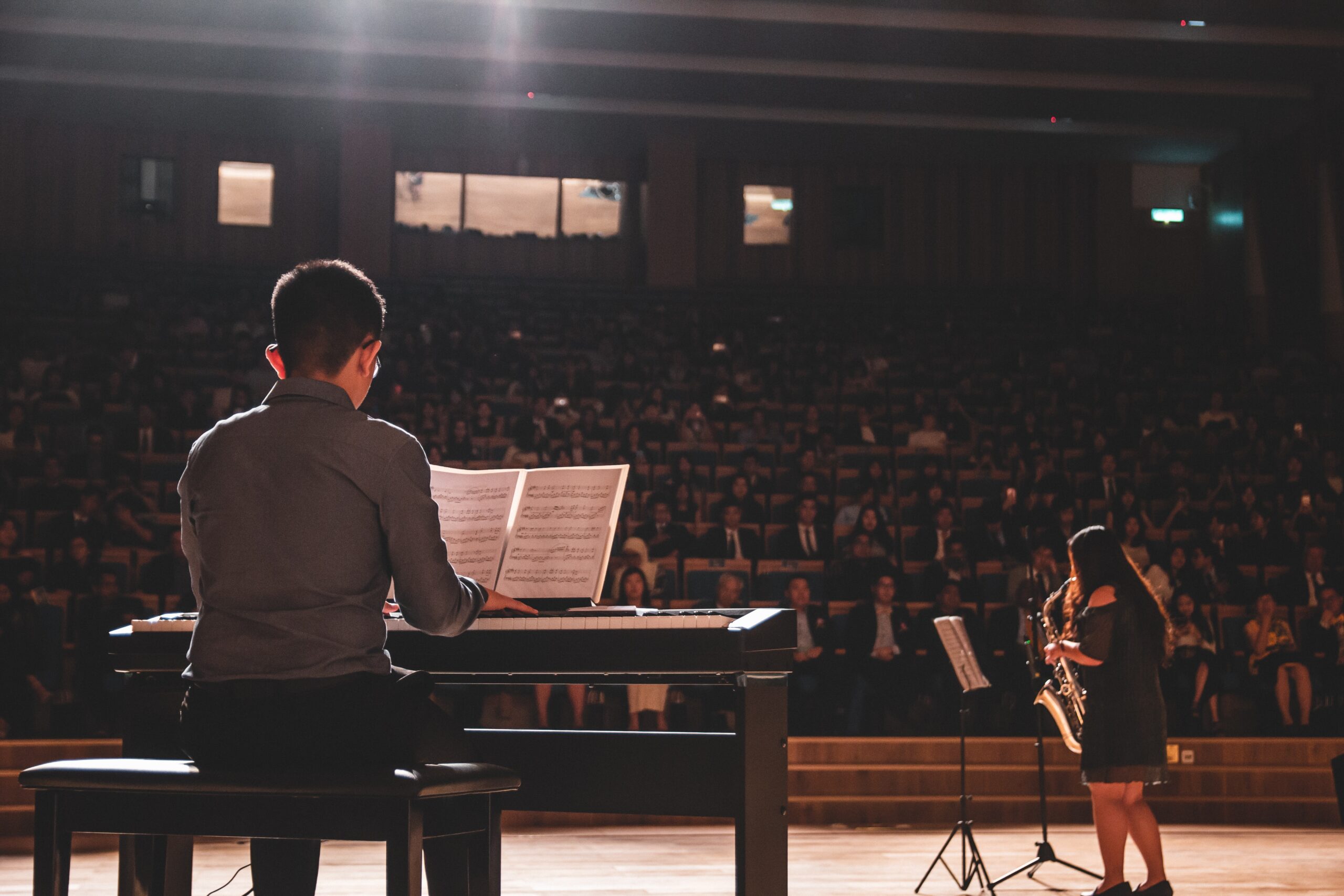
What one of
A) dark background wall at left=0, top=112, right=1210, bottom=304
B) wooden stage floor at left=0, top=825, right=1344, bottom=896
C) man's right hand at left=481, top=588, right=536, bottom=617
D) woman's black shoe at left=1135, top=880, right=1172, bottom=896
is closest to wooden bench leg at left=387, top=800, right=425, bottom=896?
man's right hand at left=481, top=588, right=536, bottom=617

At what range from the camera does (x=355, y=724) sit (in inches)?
69.9

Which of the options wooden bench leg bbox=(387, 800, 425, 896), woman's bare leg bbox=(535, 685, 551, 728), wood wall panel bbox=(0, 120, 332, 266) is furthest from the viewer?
wood wall panel bbox=(0, 120, 332, 266)

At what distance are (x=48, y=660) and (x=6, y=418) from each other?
2.85 metres

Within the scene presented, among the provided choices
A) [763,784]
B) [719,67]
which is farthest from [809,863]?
[719,67]

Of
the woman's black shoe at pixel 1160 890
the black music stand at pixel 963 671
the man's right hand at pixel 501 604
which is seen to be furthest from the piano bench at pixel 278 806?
the black music stand at pixel 963 671

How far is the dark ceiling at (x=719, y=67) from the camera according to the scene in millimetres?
10180

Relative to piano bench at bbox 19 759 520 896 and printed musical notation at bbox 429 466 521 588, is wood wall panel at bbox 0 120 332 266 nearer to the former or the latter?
printed musical notation at bbox 429 466 521 588

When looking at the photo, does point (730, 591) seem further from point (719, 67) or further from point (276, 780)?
point (719, 67)

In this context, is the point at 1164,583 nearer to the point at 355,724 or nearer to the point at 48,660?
the point at 48,660

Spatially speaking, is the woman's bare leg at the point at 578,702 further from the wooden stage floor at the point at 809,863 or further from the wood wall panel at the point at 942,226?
the wood wall panel at the point at 942,226

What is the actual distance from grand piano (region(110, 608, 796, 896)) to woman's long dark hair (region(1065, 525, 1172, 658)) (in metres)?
1.66

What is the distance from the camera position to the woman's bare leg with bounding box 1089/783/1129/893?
360cm

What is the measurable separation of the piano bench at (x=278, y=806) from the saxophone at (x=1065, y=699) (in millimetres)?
2631

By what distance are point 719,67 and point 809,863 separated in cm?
793
